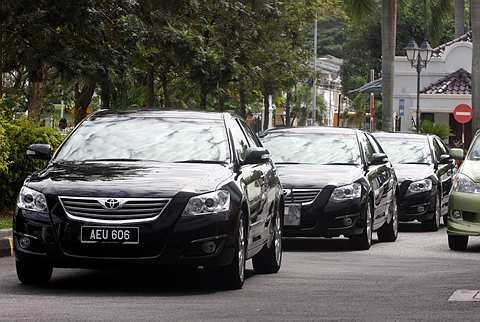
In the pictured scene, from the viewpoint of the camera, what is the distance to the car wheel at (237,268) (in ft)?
40.4

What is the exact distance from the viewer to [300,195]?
17766 mm

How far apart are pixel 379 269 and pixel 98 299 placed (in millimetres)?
4459

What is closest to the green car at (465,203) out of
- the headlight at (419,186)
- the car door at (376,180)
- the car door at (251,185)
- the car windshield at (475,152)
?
the car windshield at (475,152)

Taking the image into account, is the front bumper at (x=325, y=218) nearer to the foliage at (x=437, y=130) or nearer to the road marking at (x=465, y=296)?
the road marking at (x=465, y=296)

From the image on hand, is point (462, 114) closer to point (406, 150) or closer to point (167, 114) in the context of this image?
point (406, 150)

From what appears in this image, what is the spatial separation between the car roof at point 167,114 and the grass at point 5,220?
447 centimetres

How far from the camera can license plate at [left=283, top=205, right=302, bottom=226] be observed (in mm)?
17719

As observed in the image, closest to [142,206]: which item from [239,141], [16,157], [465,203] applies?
[239,141]

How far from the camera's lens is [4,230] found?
17.3 metres

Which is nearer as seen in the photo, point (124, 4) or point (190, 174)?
point (190, 174)

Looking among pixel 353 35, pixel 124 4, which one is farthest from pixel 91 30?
pixel 353 35

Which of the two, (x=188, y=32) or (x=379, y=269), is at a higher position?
(x=188, y=32)

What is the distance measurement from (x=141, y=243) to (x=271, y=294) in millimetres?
1244

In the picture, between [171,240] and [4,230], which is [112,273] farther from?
[4,230]
